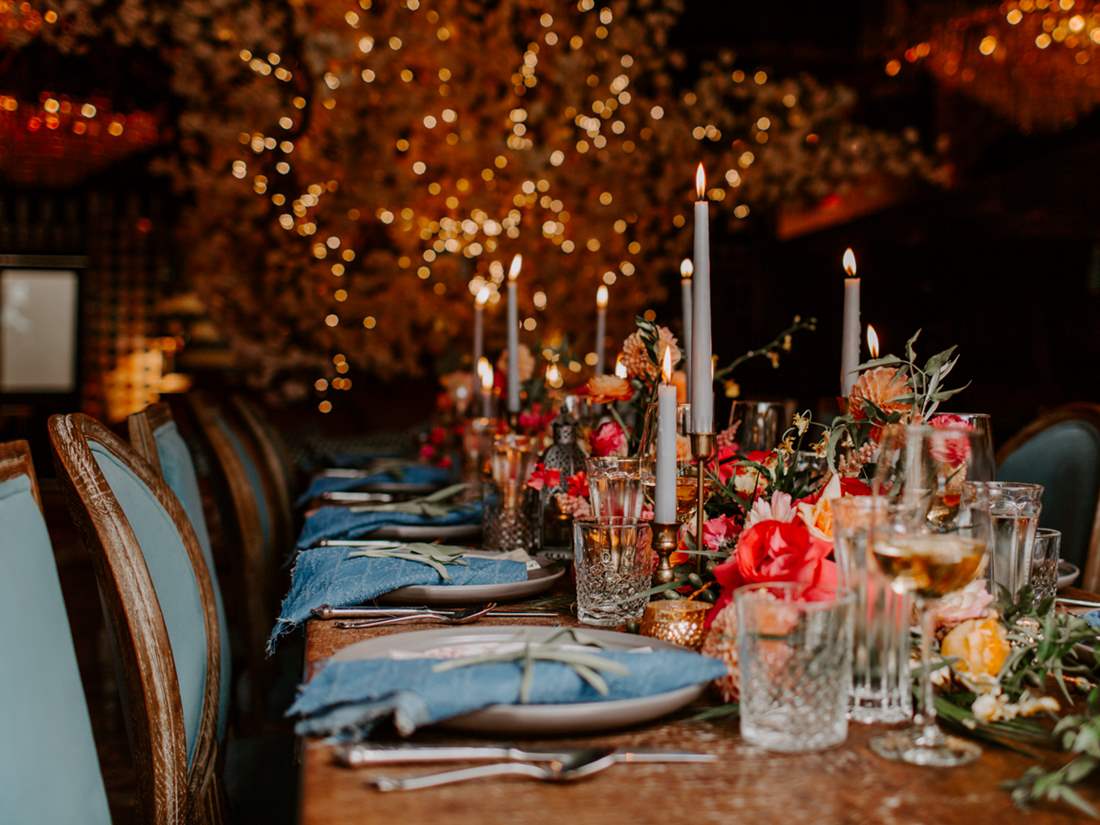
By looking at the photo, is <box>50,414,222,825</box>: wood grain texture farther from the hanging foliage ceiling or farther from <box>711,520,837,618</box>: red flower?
the hanging foliage ceiling

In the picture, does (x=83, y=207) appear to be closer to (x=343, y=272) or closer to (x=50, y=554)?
(x=343, y=272)

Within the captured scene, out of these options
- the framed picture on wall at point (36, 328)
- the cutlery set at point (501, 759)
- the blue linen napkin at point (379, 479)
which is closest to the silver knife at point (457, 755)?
the cutlery set at point (501, 759)

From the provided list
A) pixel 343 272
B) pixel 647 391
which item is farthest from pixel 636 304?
pixel 647 391

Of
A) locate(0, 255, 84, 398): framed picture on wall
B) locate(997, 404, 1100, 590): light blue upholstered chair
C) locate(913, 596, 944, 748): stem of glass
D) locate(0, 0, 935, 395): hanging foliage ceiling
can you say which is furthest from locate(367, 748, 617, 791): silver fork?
locate(0, 255, 84, 398): framed picture on wall

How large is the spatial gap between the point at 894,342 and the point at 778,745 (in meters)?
3.56

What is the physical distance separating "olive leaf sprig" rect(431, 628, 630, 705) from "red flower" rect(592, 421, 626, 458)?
0.66 metres

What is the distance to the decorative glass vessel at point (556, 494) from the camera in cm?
155

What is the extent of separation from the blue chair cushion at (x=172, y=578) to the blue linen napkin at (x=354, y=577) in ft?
0.51

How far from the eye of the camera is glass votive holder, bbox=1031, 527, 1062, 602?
3.63 feet

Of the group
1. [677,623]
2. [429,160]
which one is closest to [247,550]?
[677,623]

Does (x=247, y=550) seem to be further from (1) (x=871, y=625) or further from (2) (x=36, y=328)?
(2) (x=36, y=328)

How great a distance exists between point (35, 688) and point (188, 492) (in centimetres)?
97

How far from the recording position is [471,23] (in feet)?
16.8

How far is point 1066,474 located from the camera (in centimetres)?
196
